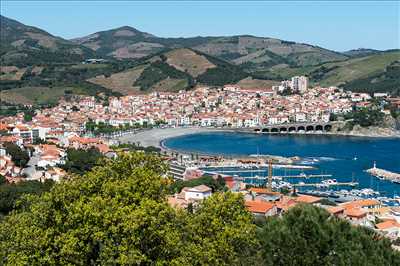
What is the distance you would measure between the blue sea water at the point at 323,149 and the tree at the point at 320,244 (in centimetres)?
1889

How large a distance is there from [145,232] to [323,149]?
35924 mm

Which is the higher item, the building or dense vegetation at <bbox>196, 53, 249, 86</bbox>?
dense vegetation at <bbox>196, 53, 249, 86</bbox>

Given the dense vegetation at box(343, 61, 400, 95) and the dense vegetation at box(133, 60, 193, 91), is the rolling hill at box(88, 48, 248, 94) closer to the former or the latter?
the dense vegetation at box(133, 60, 193, 91)

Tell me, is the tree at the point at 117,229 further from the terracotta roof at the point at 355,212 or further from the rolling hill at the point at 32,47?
the rolling hill at the point at 32,47

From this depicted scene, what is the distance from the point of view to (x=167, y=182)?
6.08 metres

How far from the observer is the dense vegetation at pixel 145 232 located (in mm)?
5004

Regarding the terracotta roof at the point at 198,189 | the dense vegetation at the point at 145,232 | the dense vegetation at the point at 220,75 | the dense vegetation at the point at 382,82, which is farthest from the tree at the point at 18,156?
the dense vegetation at the point at 220,75

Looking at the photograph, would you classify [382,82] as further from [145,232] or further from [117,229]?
[117,229]

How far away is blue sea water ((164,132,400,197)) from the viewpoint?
30391mm

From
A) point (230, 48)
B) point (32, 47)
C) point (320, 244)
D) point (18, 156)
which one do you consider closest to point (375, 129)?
point (18, 156)

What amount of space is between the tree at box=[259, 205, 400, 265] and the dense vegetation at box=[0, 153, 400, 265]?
Answer: 0.04 ft

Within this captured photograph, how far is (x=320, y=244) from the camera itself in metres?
7.29

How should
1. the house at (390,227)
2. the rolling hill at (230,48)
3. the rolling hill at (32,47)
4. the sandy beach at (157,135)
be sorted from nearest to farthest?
1. the house at (390,227)
2. the sandy beach at (157,135)
3. the rolling hill at (32,47)
4. the rolling hill at (230,48)

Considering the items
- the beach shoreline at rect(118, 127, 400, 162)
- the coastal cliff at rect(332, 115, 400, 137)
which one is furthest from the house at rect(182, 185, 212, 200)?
the coastal cliff at rect(332, 115, 400, 137)
